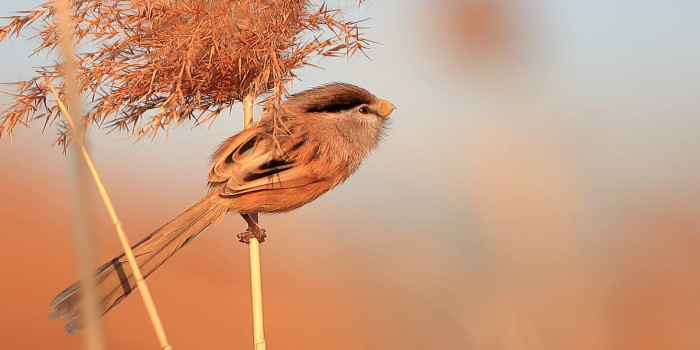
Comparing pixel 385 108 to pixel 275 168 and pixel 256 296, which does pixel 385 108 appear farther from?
pixel 256 296

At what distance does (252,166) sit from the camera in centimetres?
121

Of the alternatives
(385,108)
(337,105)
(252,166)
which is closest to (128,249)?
(252,166)

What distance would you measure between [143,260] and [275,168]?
0.98ft

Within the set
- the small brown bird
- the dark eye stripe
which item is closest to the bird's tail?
the small brown bird

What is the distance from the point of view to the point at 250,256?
1.03 metres

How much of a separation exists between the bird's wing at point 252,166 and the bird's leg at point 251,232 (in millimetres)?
80

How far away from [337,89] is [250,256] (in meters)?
0.49

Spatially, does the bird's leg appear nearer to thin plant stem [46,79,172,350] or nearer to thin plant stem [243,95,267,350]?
thin plant stem [243,95,267,350]

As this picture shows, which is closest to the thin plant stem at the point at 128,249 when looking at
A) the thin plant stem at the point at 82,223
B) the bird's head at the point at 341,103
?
the thin plant stem at the point at 82,223

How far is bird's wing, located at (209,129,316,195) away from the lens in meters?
1.20

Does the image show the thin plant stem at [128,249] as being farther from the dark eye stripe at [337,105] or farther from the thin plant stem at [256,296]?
the dark eye stripe at [337,105]

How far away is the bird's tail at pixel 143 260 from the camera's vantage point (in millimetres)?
964

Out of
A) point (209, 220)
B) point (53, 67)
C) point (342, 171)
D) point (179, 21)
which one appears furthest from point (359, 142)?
point (53, 67)

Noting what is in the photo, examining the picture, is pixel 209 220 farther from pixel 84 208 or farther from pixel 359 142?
pixel 84 208
